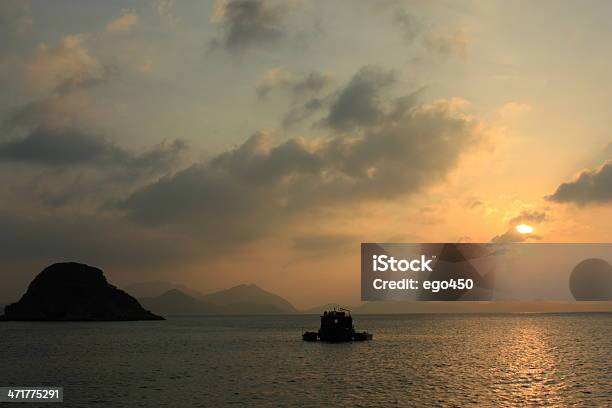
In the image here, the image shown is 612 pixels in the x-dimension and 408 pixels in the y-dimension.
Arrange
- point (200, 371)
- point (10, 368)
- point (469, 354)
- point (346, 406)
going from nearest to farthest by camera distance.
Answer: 1. point (346, 406)
2. point (200, 371)
3. point (10, 368)
4. point (469, 354)

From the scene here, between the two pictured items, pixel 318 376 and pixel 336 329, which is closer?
pixel 318 376

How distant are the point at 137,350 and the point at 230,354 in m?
23.1

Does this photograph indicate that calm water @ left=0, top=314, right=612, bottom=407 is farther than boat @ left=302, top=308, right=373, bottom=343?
No

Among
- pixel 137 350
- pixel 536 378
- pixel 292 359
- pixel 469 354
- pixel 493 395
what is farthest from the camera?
pixel 137 350

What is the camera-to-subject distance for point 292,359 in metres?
108

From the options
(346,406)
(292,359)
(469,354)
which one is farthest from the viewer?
(469,354)

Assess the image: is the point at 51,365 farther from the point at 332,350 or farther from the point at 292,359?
the point at 332,350

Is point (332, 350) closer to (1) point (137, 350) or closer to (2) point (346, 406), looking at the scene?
(1) point (137, 350)

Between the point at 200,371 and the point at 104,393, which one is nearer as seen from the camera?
the point at 104,393

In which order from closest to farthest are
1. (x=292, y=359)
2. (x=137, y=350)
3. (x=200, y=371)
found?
(x=200, y=371)
(x=292, y=359)
(x=137, y=350)

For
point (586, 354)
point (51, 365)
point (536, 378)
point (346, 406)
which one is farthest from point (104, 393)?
point (586, 354)

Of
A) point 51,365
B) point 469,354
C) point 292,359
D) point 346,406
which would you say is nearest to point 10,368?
point 51,365

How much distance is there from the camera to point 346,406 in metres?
58.1

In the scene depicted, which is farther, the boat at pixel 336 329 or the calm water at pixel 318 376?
the boat at pixel 336 329
